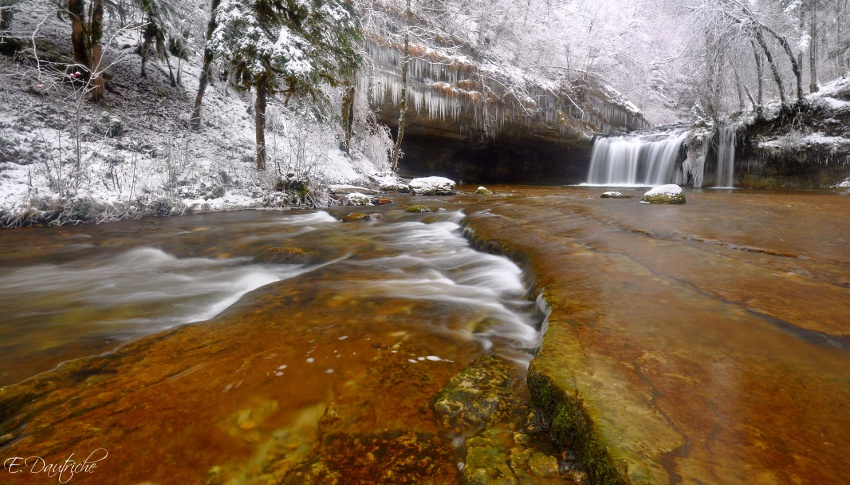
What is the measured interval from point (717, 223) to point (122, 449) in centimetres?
625

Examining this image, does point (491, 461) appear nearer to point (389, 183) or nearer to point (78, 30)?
point (389, 183)

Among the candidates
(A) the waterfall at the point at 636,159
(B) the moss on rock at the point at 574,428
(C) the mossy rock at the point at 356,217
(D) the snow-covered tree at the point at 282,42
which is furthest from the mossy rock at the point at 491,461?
(A) the waterfall at the point at 636,159

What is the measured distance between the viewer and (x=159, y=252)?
204 inches

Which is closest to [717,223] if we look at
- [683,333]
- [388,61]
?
[683,333]

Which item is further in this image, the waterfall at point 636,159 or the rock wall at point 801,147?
the waterfall at point 636,159

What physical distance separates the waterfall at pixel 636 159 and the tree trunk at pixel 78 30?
1956 centimetres

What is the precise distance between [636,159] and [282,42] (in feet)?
51.2

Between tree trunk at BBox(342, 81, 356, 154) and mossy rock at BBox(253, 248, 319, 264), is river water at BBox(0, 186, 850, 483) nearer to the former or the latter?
mossy rock at BBox(253, 248, 319, 264)

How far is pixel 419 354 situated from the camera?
84.7 inches

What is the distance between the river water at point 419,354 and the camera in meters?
1.33

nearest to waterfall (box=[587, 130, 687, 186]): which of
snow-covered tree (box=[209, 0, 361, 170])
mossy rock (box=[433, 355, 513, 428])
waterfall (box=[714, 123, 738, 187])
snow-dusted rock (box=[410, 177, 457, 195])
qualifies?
waterfall (box=[714, 123, 738, 187])

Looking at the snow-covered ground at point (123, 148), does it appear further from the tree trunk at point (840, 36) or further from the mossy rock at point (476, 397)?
the tree trunk at point (840, 36)

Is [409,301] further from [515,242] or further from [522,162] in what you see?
[522,162]

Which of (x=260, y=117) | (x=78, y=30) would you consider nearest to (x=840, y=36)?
(x=260, y=117)
